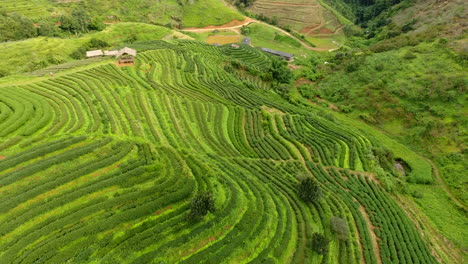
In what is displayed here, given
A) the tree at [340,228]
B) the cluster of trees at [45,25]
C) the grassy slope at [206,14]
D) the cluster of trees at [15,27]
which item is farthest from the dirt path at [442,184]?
the cluster of trees at [15,27]

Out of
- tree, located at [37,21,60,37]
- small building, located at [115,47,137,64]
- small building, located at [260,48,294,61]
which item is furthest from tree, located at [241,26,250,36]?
tree, located at [37,21,60,37]

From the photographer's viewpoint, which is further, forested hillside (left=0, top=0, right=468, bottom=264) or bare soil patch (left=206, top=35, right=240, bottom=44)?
bare soil patch (left=206, top=35, right=240, bottom=44)

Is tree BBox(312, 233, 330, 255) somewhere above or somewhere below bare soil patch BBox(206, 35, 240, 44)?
below

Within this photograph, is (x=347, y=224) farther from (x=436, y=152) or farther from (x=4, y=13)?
(x=4, y=13)

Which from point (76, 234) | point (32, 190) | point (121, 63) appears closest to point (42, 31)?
point (121, 63)

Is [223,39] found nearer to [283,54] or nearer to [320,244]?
[283,54]

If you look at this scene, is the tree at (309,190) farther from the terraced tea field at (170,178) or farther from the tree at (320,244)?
→ the tree at (320,244)

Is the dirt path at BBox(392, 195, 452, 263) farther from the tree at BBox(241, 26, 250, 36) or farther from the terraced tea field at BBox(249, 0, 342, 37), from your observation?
the terraced tea field at BBox(249, 0, 342, 37)

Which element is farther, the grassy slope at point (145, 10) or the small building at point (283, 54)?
the small building at point (283, 54)
